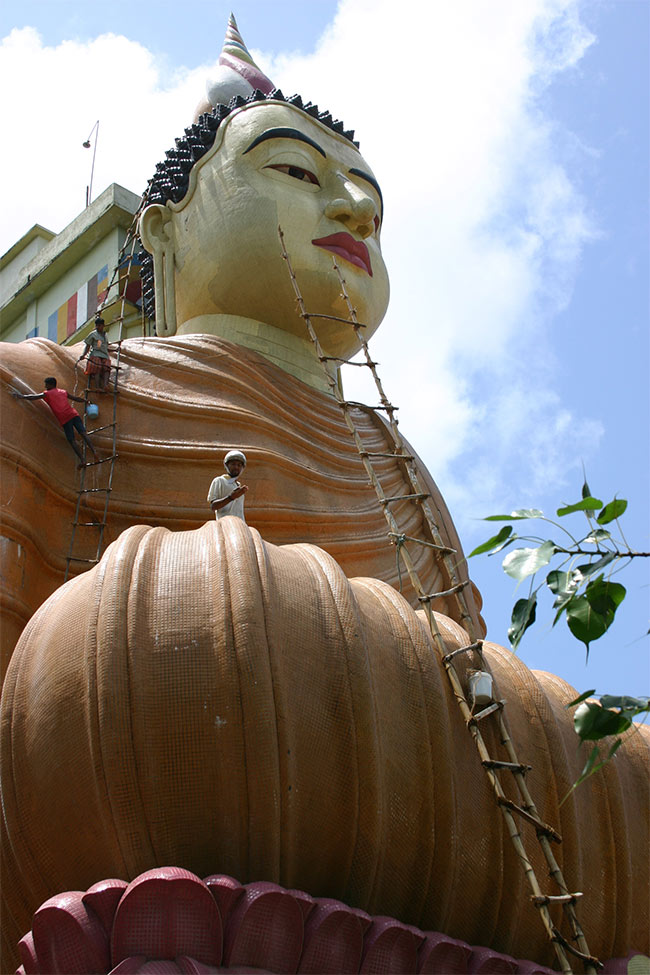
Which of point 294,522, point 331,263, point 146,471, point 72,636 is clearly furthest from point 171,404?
point 72,636

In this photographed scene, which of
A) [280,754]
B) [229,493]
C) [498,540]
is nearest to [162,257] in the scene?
[229,493]

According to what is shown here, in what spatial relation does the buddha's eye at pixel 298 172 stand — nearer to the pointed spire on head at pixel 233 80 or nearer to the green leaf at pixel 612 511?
the pointed spire on head at pixel 233 80

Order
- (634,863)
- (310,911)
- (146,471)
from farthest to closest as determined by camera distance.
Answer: (146,471)
(634,863)
(310,911)

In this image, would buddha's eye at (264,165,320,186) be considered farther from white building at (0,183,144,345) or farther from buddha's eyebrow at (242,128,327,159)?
white building at (0,183,144,345)

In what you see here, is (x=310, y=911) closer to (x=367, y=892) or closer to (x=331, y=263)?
(x=367, y=892)

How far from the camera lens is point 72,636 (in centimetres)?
423

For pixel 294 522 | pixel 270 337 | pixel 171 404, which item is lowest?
pixel 294 522

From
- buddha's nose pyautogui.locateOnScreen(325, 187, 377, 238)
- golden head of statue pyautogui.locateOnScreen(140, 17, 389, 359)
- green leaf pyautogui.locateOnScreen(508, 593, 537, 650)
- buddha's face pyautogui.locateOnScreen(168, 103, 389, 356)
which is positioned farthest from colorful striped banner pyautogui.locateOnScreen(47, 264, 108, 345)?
green leaf pyautogui.locateOnScreen(508, 593, 537, 650)

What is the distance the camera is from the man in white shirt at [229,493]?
18.5 feet

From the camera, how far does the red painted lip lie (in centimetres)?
855

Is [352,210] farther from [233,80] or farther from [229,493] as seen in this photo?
[229,493]

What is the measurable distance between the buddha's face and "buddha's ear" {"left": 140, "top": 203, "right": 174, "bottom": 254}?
0.08 meters

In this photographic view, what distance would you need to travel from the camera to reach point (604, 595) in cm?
253

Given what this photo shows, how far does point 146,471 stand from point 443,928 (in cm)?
367
